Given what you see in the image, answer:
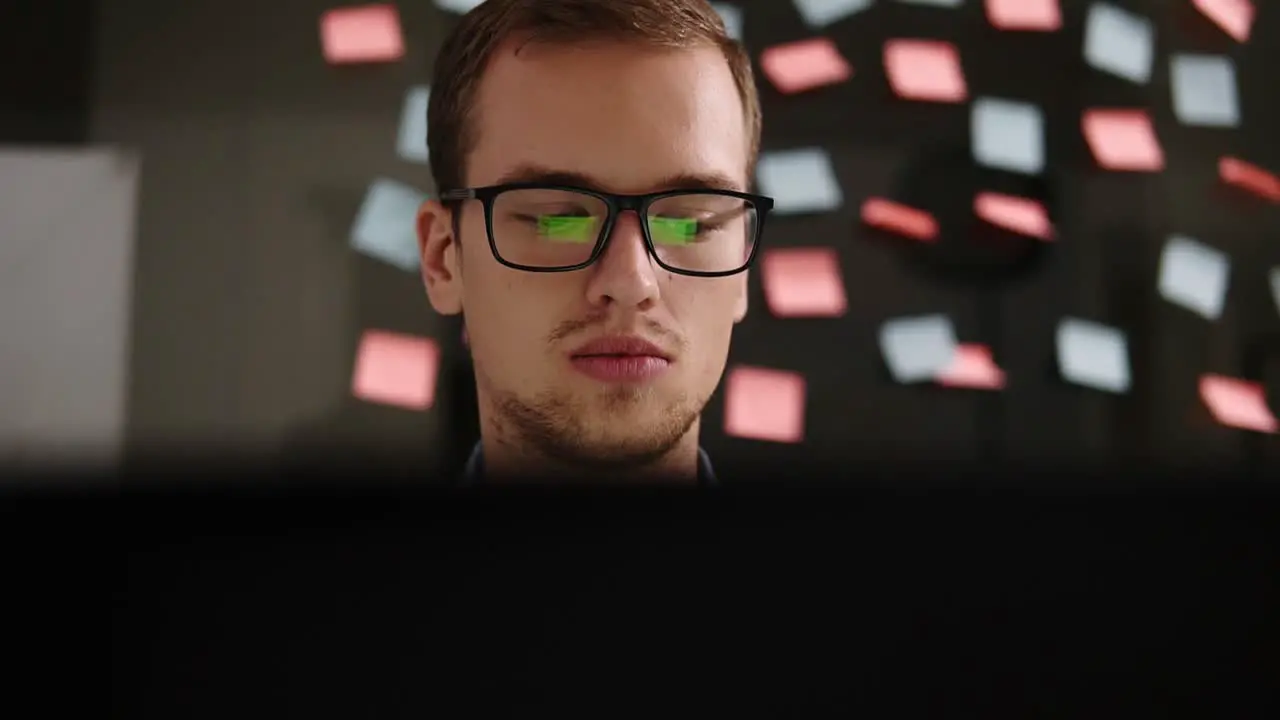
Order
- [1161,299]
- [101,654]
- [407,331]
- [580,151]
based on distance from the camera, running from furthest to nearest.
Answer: [1161,299], [407,331], [580,151], [101,654]

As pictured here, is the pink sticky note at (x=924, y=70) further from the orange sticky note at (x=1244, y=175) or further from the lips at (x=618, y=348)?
the lips at (x=618, y=348)

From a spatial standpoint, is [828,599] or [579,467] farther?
[579,467]

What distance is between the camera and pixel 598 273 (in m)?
0.56

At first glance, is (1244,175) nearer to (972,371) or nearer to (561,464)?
(972,371)

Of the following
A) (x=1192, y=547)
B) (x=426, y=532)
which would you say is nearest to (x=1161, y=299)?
(x=1192, y=547)

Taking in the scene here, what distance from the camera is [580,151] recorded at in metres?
0.57

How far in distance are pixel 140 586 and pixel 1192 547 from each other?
0.40 m

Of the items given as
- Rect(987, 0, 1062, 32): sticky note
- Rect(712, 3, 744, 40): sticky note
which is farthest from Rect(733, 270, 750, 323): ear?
Rect(987, 0, 1062, 32): sticky note

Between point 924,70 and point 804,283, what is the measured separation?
0.25 m

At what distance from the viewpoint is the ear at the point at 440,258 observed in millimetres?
617

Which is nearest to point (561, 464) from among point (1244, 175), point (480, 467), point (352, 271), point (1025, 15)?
point (480, 467)

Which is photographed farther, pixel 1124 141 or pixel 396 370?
pixel 1124 141

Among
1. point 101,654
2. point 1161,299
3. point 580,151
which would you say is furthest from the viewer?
point 1161,299

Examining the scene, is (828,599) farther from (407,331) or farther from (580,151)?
(407,331)
